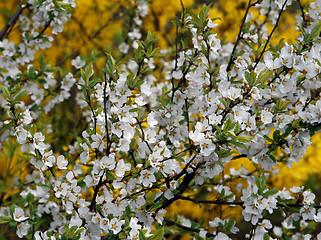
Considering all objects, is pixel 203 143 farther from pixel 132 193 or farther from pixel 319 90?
pixel 319 90

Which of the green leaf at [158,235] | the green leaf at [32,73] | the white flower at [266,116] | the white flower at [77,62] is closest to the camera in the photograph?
the green leaf at [158,235]

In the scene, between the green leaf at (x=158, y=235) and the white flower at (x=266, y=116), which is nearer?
the green leaf at (x=158, y=235)

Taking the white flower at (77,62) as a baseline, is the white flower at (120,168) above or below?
below

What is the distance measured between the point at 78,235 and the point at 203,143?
620mm

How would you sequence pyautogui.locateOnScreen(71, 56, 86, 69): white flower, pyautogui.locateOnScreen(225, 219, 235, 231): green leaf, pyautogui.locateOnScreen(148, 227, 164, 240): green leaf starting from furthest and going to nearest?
pyautogui.locateOnScreen(71, 56, 86, 69): white flower < pyautogui.locateOnScreen(225, 219, 235, 231): green leaf < pyautogui.locateOnScreen(148, 227, 164, 240): green leaf

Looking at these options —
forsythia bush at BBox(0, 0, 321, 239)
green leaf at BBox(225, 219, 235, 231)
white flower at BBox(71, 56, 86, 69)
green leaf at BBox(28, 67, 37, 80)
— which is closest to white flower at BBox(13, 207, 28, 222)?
forsythia bush at BBox(0, 0, 321, 239)

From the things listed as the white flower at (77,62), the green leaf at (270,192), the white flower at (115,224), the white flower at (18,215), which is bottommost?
the white flower at (18,215)

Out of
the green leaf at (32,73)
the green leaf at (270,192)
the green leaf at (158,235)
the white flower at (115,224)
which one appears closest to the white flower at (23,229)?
the white flower at (115,224)

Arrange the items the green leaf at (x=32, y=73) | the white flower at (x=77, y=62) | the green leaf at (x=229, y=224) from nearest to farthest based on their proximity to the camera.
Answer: the green leaf at (x=229, y=224) → the green leaf at (x=32, y=73) → the white flower at (x=77, y=62)

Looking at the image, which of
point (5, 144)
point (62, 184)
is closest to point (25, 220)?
point (62, 184)

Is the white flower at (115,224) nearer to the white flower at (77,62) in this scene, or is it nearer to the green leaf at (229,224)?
the green leaf at (229,224)

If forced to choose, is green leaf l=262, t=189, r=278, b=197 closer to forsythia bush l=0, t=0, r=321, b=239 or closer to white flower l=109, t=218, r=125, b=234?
forsythia bush l=0, t=0, r=321, b=239

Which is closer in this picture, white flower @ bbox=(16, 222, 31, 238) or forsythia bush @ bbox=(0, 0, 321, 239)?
forsythia bush @ bbox=(0, 0, 321, 239)

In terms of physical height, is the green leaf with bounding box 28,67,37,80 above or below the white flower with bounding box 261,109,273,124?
above
